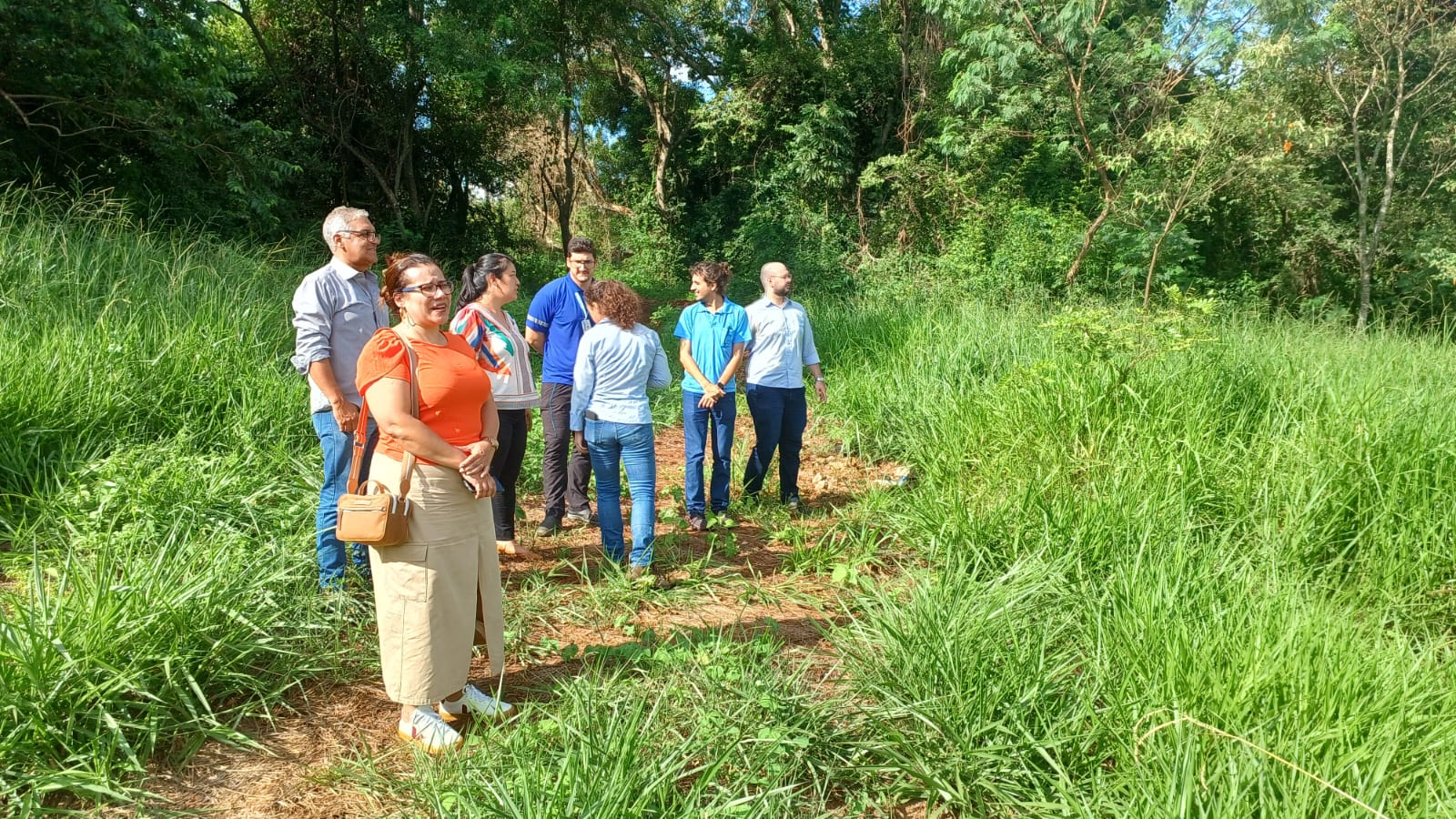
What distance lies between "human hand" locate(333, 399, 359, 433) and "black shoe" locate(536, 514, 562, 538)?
1.72 metres

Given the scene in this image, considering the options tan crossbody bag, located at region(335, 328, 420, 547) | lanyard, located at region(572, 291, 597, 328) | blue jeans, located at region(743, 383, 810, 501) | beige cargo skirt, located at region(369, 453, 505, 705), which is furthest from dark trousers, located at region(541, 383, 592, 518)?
tan crossbody bag, located at region(335, 328, 420, 547)

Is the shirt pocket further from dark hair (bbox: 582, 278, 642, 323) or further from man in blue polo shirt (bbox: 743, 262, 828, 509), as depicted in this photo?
man in blue polo shirt (bbox: 743, 262, 828, 509)

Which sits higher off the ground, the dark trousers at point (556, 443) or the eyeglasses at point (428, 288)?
the eyeglasses at point (428, 288)

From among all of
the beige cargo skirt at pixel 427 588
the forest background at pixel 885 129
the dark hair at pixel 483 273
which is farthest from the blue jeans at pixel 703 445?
the forest background at pixel 885 129

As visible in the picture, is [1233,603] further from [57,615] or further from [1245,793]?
[57,615]

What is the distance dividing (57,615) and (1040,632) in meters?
3.43

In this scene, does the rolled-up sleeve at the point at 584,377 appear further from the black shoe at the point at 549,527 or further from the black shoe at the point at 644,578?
the black shoe at the point at 549,527

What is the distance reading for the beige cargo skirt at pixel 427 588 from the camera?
2744 mm

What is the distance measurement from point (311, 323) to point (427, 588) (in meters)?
1.41

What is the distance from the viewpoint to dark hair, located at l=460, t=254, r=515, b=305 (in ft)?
14.1

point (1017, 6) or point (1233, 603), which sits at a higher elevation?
point (1017, 6)

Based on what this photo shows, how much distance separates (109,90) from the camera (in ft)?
27.0

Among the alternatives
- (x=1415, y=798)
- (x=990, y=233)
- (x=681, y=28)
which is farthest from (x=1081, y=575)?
(x=681, y=28)

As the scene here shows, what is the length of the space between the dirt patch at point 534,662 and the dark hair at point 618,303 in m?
1.29
